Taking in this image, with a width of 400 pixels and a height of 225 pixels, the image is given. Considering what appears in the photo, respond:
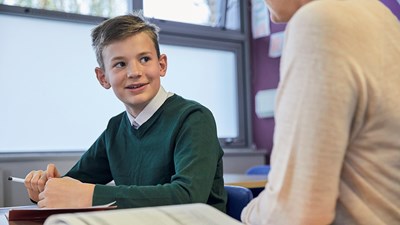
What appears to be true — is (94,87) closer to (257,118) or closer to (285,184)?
(257,118)

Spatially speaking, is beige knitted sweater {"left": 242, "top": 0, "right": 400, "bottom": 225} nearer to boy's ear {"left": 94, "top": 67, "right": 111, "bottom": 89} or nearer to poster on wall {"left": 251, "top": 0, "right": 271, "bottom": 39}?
boy's ear {"left": 94, "top": 67, "right": 111, "bottom": 89}

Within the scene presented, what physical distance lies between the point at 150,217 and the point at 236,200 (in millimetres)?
868

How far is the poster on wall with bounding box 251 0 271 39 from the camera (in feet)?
14.2

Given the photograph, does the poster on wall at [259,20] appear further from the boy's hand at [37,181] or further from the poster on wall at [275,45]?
the boy's hand at [37,181]

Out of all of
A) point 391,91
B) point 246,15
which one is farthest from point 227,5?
point 391,91

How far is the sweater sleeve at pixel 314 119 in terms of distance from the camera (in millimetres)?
651

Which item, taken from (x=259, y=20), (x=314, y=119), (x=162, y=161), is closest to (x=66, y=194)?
(x=162, y=161)

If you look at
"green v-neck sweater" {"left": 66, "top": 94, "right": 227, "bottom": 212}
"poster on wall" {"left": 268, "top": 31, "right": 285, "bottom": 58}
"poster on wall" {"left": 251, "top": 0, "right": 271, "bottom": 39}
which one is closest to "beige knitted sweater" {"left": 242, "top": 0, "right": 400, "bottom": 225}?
"green v-neck sweater" {"left": 66, "top": 94, "right": 227, "bottom": 212}

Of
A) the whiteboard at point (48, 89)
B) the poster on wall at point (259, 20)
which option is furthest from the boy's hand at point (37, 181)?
the poster on wall at point (259, 20)

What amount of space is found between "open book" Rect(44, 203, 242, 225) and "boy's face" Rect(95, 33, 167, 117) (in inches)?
33.3

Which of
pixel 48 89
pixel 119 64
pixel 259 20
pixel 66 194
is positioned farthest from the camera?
pixel 259 20

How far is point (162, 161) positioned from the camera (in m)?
1.42

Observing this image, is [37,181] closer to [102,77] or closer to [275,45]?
[102,77]

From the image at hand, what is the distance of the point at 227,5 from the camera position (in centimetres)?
441
